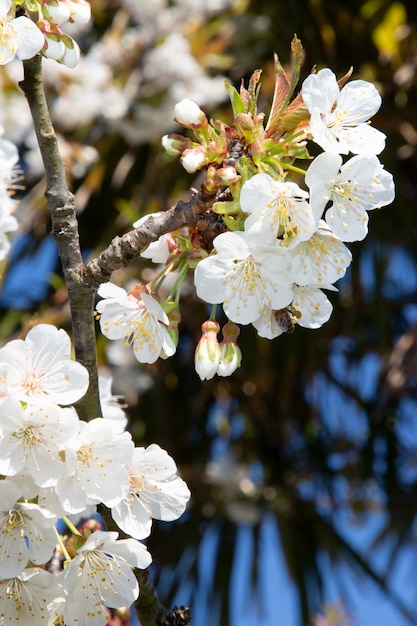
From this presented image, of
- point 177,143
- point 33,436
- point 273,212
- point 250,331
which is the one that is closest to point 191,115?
point 177,143

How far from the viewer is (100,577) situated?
2.15 ft

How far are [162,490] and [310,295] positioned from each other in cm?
20

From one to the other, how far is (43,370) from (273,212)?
21 centimetres

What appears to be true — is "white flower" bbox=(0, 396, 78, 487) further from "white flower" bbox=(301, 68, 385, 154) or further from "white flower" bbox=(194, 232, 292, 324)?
"white flower" bbox=(301, 68, 385, 154)

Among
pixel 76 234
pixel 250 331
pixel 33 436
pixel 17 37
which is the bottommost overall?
pixel 250 331

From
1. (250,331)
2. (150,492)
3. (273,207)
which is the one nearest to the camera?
(273,207)

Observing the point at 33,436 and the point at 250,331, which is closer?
the point at 33,436

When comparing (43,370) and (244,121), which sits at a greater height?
(244,121)

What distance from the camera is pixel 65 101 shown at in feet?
7.54

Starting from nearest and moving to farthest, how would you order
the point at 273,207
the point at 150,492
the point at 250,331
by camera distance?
the point at 273,207, the point at 150,492, the point at 250,331

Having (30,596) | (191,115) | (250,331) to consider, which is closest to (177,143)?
(191,115)

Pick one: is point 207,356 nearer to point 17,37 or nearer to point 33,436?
point 33,436

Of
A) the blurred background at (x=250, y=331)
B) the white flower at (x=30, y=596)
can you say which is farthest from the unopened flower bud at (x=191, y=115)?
the blurred background at (x=250, y=331)

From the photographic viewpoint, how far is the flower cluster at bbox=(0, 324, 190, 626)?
61 cm
